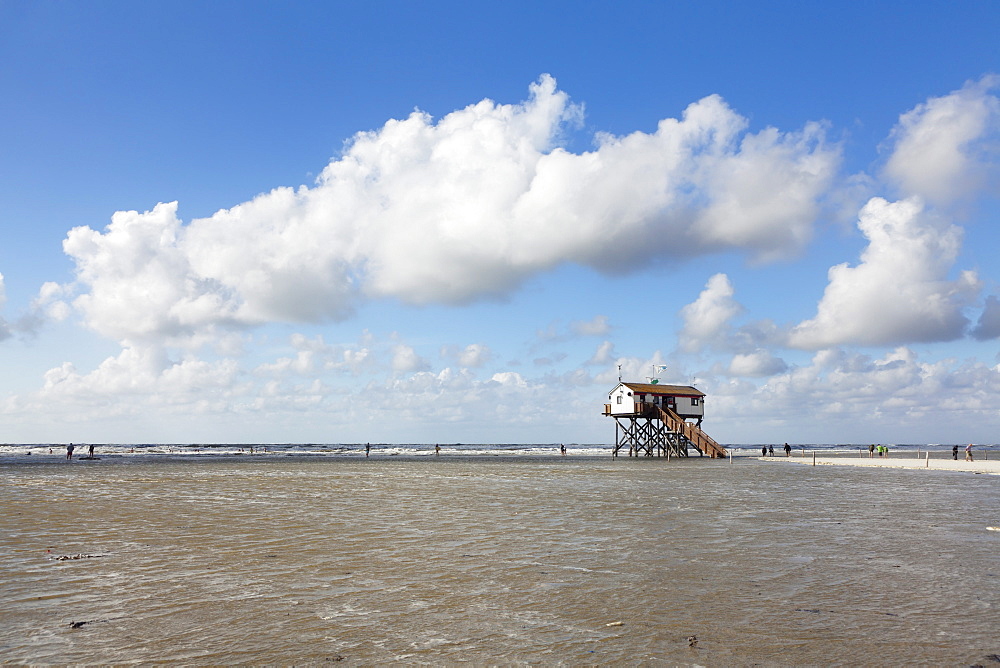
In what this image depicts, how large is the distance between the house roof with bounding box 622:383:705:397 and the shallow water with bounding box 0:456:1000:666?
2067 inches

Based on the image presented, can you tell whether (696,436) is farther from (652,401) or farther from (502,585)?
(502,585)

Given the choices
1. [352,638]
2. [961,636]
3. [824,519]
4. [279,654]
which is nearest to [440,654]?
[352,638]

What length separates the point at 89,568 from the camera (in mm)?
11227

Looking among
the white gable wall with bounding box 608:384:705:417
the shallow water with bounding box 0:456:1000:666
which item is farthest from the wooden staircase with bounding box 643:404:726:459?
the shallow water with bounding box 0:456:1000:666

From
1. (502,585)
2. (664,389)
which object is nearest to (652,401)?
(664,389)

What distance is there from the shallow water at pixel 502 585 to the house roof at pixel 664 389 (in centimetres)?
5251

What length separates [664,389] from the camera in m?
75.1

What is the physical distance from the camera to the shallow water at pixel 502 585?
693 cm

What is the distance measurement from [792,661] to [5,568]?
12544 mm

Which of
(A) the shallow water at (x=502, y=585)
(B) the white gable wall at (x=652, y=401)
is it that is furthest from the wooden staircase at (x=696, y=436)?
(A) the shallow water at (x=502, y=585)

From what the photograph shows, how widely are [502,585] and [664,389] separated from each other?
68019mm

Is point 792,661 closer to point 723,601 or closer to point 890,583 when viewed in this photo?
point 723,601

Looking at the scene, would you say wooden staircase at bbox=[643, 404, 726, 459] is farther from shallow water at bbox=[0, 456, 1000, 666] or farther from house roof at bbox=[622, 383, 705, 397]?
shallow water at bbox=[0, 456, 1000, 666]

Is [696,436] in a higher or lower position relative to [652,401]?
lower
